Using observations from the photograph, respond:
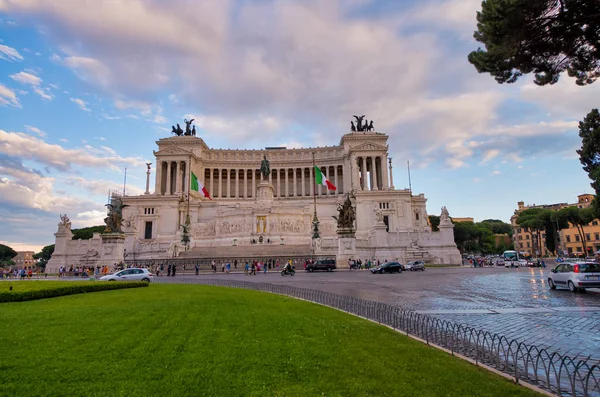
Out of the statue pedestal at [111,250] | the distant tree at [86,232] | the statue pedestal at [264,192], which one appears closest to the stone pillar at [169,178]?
the distant tree at [86,232]

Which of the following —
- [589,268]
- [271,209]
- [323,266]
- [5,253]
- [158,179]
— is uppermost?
[158,179]

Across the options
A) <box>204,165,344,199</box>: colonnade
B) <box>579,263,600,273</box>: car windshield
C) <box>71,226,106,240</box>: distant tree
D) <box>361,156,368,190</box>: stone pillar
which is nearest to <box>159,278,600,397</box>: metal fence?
<box>579,263,600,273</box>: car windshield

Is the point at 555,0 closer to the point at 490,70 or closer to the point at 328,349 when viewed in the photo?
the point at 490,70

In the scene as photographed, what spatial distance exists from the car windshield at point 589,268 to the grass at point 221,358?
547 inches

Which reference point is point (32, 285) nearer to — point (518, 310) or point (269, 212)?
point (518, 310)

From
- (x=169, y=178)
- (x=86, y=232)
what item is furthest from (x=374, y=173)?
(x=86, y=232)

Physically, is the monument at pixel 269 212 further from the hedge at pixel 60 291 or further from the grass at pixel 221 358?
the grass at pixel 221 358

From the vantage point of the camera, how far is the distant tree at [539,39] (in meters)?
11.4

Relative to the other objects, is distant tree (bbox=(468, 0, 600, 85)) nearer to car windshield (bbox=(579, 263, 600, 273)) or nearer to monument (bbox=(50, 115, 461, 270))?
car windshield (bbox=(579, 263, 600, 273))

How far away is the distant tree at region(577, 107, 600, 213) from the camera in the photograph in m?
22.9

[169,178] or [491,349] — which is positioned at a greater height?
[169,178]

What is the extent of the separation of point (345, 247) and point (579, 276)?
23.0 metres

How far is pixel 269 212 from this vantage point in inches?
2311

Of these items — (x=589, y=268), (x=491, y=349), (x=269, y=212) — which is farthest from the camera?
(x=269, y=212)
